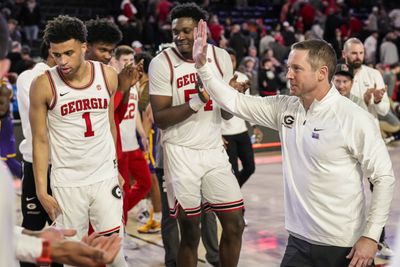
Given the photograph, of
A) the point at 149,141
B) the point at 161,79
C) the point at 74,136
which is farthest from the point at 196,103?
the point at 149,141

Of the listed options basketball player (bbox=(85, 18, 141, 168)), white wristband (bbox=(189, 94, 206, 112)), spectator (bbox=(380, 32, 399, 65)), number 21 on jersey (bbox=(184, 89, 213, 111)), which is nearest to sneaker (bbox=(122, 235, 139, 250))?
basketball player (bbox=(85, 18, 141, 168))

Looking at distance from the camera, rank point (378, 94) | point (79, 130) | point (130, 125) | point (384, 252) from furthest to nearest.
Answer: point (130, 125)
point (384, 252)
point (378, 94)
point (79, 130)

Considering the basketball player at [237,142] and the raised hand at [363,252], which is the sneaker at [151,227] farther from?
the raised hand at [363,252]

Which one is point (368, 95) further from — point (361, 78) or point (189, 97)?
point (189, 97)

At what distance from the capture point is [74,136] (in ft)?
16.9

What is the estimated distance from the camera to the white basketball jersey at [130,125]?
7918 millimetres

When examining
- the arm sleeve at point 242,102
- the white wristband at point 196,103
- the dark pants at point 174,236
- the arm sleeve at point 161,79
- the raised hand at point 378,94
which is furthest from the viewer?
the raised hand at point 378,94

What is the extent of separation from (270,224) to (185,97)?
3.15 metres

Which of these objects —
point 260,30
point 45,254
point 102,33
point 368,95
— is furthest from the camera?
point 260,30

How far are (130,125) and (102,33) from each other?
2287 millimetres

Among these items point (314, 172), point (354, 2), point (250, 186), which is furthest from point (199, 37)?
point (354, 2)

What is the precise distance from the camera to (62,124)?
512 cm

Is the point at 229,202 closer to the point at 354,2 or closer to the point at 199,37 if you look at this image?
the point at 199,37

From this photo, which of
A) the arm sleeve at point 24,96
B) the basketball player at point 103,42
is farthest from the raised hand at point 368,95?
the arm sleeve at point 24,96
